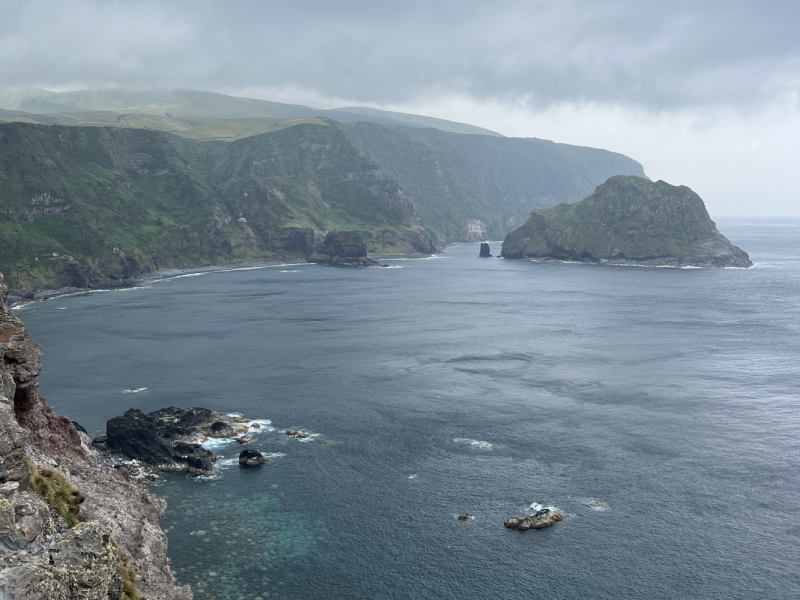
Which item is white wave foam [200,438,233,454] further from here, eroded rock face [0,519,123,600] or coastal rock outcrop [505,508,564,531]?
eroded rock face [0,519,123,600]

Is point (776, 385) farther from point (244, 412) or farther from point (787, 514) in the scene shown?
point (244, 412)

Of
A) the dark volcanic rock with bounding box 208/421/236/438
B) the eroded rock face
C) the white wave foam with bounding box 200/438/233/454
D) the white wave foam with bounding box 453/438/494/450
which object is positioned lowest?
the white wave foam with bounding box 200/438/233/454

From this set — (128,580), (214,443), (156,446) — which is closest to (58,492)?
(128,580)

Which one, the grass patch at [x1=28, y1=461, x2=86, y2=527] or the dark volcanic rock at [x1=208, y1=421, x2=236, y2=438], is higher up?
the grass patch at [x1=28, y1=461, x2=86, y2=527]

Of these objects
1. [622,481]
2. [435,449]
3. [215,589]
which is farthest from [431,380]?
[215,589]

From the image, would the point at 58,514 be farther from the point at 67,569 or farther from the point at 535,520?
the point at 535,520

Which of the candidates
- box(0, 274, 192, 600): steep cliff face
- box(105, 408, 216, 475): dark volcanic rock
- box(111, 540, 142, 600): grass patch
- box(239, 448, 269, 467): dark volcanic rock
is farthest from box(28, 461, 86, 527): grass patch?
box(239, 448, 269, 467): dark volcanic rock
